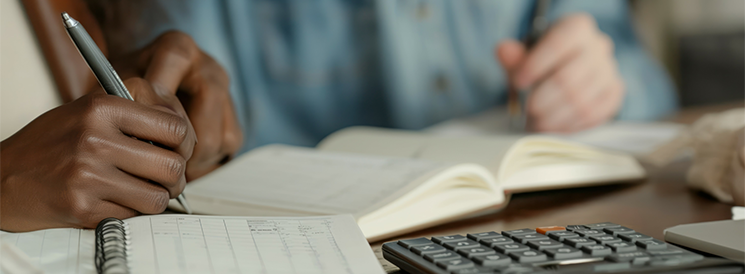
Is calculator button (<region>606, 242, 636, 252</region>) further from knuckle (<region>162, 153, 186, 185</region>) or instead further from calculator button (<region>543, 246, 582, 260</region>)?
knuckle (<region>162, 153, 186, 185</region>)

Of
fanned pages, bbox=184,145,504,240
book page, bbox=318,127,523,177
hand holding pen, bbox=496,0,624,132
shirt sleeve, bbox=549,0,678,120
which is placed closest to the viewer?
fanned pages, bbox=184,145,504,240

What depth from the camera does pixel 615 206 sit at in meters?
0.47

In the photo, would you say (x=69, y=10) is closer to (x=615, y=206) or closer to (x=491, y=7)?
(x=615, y=206)

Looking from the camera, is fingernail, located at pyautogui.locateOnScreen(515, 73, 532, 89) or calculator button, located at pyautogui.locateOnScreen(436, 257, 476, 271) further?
fingernail, located at pyautogui.locateOnScreen(515, 73, 532, 89)

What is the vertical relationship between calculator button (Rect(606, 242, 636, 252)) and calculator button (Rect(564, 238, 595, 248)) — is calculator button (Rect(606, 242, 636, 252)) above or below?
below

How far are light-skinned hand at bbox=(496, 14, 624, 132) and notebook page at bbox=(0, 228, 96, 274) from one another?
29.1 inches

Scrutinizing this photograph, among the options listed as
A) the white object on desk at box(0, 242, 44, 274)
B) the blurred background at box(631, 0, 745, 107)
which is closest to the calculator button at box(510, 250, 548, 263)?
the white object on desk at box(0, 242, 44, 274)

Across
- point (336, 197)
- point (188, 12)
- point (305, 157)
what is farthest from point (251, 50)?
point (336, 197)

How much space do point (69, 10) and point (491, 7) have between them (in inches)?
42.4

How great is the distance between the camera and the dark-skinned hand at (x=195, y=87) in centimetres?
40

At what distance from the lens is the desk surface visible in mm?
410

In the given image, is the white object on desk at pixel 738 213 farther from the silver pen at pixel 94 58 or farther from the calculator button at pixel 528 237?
the silver pen at pixel 94 58

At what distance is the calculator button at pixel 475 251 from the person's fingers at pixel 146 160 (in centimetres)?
18

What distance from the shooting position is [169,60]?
417mm
